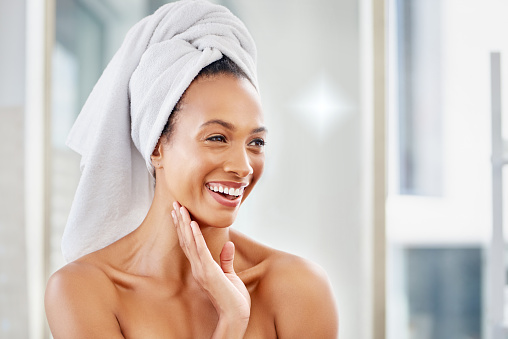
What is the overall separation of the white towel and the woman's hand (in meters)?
0.18

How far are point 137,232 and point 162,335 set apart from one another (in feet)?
0.70

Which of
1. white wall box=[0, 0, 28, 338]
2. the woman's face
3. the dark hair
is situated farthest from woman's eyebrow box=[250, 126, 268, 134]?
white wall box=[0, 0, 28, 338]

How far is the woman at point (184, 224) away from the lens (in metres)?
1.00

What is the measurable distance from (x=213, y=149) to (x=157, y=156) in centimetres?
14

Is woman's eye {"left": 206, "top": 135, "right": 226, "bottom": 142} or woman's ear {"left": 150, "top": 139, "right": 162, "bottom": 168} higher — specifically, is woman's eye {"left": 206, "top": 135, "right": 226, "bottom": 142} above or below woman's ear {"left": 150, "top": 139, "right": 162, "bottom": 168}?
above

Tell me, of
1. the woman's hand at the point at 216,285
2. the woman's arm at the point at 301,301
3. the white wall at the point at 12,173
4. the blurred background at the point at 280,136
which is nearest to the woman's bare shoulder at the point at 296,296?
the woman's arm at the point at 301,301

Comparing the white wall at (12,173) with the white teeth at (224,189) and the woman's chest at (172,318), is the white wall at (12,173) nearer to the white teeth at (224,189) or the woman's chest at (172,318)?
the woman's chest at (172,318)

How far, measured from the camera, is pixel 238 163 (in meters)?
1.00

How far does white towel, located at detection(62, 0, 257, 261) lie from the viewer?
1032 millimetres

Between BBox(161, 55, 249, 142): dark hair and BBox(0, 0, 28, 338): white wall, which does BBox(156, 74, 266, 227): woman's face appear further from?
BBox(0, 0, 28, 338): white wall

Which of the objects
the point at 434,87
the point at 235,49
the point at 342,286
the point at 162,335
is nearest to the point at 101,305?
the point at 162,335

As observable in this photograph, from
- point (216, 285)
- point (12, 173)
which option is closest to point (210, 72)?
point (216, 285)

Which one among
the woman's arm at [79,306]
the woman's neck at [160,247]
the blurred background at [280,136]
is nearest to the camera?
the woman's arm at [79,306]

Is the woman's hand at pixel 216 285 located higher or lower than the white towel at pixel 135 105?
lower
